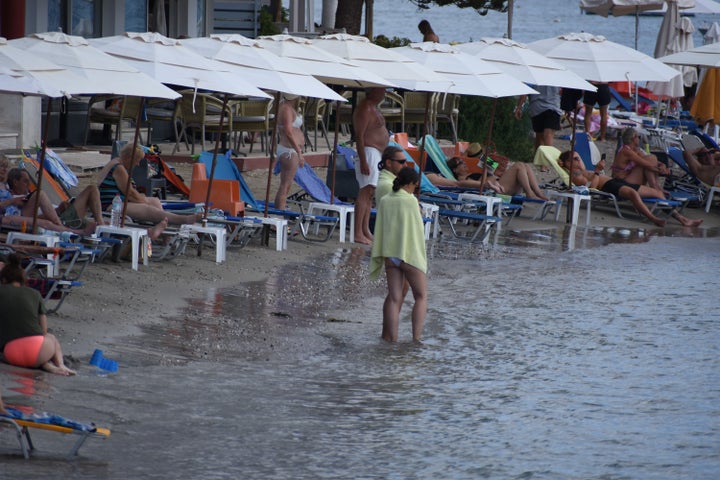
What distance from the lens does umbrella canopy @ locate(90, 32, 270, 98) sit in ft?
38.0

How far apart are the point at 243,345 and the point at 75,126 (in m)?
10.6

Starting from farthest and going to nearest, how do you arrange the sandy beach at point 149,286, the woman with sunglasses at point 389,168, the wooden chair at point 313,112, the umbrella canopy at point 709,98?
the umbrella canopy at point 709,98, the wooden chair at point 313,112, the woman with sunglasses at point 389,168, the sandy beach at point 149,286

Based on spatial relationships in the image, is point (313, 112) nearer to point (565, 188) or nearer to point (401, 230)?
point (565, 188)

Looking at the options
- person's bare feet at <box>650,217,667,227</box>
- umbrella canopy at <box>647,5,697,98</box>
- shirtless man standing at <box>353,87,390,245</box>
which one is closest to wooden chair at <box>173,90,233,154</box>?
shirtless man standing at <box>353,87,390,245</box>

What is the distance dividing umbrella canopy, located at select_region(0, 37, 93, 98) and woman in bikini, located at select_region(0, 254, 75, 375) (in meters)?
1.90

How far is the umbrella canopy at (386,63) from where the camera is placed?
556 inches

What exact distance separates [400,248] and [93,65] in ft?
9.61

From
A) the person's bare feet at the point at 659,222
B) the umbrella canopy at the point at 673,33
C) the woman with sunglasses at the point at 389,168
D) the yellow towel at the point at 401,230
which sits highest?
the umbrella canopy at the point at 673,33

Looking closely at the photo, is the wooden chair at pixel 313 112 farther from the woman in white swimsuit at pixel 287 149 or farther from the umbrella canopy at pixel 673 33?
the umbrella canopy at pixel 673 33

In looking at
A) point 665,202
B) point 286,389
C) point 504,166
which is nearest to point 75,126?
point 504,166

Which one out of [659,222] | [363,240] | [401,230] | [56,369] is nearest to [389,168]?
[401,230]

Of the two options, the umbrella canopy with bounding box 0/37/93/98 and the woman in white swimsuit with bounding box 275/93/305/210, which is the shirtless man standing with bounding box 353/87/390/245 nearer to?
the woman in white swimsuit with bounding box 275/93/305/210

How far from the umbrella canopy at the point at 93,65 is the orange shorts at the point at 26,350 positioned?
276cm

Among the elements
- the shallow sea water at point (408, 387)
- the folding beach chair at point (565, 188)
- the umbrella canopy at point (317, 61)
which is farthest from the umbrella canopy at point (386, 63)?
the folding beach chair at point (565, 188)
